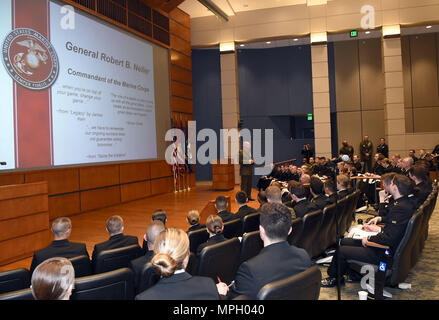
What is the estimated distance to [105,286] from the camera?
6.20ft

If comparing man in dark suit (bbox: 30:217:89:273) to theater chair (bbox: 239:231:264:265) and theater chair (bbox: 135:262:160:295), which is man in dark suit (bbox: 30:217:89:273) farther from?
theater chair (bbox: 239:231:264:265)

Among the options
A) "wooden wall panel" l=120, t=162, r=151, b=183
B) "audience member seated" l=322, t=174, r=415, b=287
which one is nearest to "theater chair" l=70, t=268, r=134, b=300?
"audience member seated" l=322, t=174, r=415, b=287

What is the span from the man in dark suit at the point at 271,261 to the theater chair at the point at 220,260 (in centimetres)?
50

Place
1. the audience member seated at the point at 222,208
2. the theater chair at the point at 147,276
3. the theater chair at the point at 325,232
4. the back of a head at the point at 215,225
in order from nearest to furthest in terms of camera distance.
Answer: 1. the theater chair at the point at 147,276
2. the back of a head at the point at 215,225
3. the theater chair at the point at 325,232
4. the audience member seated at the point at 222,208

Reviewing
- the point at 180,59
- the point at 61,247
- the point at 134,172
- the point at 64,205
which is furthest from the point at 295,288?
the point at 180,59

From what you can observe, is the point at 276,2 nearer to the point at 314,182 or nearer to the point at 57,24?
the point at 57,24

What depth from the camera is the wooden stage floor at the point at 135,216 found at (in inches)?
207

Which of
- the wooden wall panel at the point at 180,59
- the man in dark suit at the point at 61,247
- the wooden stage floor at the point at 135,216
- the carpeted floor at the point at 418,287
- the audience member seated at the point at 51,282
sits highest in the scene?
the wooden wall panel at the point at 180,59

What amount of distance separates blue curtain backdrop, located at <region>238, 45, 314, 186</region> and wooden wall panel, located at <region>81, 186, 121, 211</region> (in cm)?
828

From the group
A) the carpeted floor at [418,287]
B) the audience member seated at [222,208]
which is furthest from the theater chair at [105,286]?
the audience member seated at [222,208]

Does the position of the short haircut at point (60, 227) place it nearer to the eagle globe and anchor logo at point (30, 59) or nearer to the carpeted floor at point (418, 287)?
the carpeted floor at point (418, 287)

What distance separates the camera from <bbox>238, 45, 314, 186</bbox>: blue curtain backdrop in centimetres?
1530

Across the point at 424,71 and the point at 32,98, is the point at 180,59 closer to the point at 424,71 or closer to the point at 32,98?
the point at 32,98
